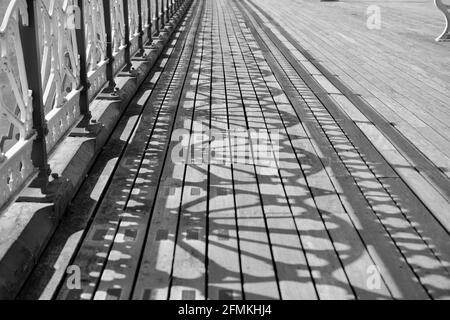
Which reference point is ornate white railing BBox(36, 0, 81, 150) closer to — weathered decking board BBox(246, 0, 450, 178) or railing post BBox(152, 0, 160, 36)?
weathered decking board BBox(246, 0, 450, 178)

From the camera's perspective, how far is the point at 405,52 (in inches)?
386

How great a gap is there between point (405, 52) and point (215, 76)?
3956 mm

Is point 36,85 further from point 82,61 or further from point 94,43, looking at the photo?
point 94,43

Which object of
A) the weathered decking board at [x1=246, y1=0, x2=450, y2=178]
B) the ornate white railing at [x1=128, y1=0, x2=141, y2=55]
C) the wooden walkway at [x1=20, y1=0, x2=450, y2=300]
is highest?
the ornate white railing at [x1=128, y1=0, x2=141, y2=55]

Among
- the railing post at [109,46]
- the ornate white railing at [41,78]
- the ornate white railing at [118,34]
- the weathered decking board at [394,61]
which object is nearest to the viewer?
the ornate white railing at [41,78]

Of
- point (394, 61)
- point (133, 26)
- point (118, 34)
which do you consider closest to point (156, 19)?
point (133, 26)

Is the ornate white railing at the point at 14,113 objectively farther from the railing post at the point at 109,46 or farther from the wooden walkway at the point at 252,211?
the railing post at the point at 109,46

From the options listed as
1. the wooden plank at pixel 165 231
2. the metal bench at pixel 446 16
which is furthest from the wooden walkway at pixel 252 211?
the metal bench at pixel 446 16

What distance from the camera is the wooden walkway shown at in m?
2.60

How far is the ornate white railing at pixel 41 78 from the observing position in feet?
8.97

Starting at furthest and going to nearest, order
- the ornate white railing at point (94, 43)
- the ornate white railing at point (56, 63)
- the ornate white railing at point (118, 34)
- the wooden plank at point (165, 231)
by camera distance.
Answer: the ornate white railing at point (118, 34), the ornate white railing at point (94, 43), the ornate white railing at point (56, 63), the wooden plank at point (165, 231)

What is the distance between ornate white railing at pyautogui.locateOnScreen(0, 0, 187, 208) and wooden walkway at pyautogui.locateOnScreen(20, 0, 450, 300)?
366 mm

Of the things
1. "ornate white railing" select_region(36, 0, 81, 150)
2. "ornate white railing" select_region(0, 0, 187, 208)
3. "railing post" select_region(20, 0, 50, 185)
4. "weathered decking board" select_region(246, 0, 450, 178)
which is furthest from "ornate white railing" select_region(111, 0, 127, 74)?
"railing post" select_region(20, 0, 50, 185)
